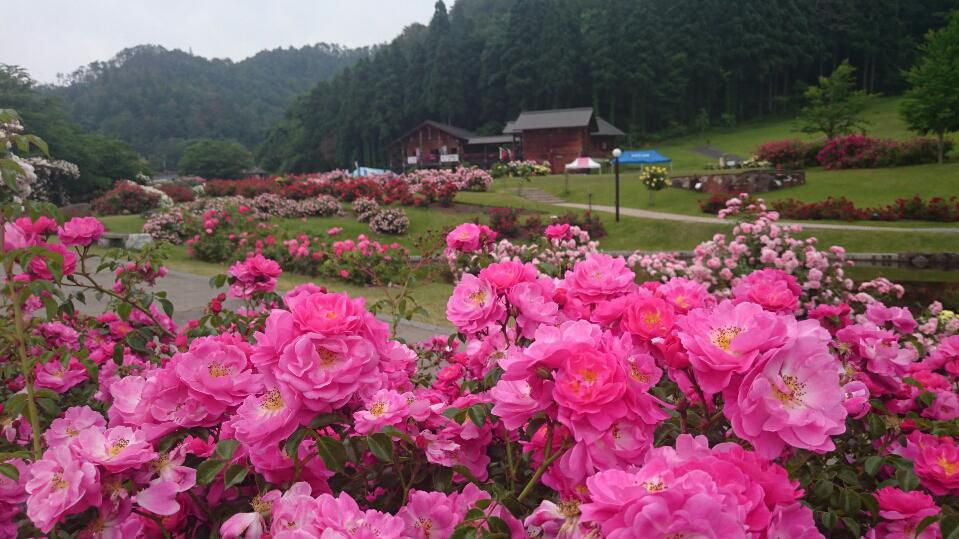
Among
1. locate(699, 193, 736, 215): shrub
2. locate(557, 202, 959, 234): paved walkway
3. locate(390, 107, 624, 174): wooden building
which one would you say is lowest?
locate(557, 202, 959, 234): paved walkway

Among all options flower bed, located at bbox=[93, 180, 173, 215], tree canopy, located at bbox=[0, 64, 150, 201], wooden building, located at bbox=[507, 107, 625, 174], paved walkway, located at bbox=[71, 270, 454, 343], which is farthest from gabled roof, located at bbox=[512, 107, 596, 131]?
paved walkway, located at bbox=[71, 270, 454, 343]

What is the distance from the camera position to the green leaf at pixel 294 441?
94cm

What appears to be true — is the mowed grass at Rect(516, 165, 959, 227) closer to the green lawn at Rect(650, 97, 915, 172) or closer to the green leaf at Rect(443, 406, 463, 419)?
the green lawn at Rect(650, 97, 915, 172)

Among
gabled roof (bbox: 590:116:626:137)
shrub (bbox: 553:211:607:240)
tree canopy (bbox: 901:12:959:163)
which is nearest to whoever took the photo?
shrub (bbox: 553:211:607:240)

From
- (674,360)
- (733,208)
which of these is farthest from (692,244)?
(674,360)

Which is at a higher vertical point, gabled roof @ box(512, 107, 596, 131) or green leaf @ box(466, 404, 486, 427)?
gabled roof @ box(512, 107, 596, 131)

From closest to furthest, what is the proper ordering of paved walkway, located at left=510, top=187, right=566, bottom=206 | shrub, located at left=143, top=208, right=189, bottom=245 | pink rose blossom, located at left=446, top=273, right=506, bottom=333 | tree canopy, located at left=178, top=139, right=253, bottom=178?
pink rose blossom, located at left=446, top=273, right=506, bottom=333 < shrub, located at left=143, top=208, right=189, bottom=245 < paved walkway, located at left=510, top=187, right=566, bottom=206 < tree canopy, located at left=178, top=139, right=253, bottom=178

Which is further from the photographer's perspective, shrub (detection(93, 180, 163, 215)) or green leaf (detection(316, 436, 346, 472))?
shrub (detection(93, 180, 163, 215))

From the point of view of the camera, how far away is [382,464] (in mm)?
1180

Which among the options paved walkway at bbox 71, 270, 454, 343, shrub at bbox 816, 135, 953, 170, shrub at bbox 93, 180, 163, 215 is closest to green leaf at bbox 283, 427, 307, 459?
paved walkway at bbox 71, 270, 454, 343

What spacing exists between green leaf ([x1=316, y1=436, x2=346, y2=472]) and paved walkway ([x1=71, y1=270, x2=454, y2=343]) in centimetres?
367

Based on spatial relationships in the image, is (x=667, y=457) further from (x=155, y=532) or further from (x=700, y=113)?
(x=700, y=113)

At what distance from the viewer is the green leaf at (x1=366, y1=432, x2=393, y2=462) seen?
0.95 metres

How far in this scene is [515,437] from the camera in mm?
1205
